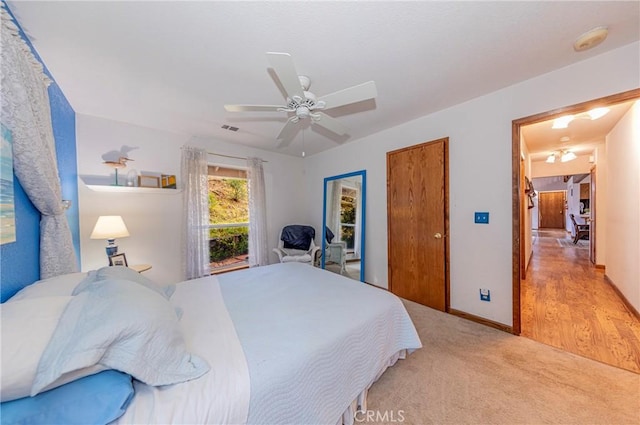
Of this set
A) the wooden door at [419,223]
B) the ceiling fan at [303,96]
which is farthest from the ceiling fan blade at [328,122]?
the wooden door at [419,223]

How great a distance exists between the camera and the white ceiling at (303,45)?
1363 millimetres

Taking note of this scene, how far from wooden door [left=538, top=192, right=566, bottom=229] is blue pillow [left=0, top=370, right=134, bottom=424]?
47.3 ft

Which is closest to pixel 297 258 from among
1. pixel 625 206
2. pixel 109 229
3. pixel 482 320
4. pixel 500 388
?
pixel 109 229

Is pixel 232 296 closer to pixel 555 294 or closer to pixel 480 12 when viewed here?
pixel 480 12

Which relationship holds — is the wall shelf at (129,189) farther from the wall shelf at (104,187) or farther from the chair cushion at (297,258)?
the chair cushion at (297,258)

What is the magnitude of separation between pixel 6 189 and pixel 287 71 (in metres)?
1.55

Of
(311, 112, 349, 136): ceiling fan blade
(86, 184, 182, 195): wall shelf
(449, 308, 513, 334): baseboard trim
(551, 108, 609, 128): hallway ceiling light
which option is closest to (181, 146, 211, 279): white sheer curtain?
(86, 184, 182, 195): wall shelf

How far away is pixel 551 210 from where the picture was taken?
Answer: 1033 centimetres

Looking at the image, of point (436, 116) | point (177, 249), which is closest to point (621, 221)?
point (436, 116)

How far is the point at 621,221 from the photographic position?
118 inches

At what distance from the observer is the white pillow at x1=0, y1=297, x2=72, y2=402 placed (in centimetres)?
Answer: 65

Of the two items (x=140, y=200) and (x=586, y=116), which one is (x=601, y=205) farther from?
(x=140, y=200)

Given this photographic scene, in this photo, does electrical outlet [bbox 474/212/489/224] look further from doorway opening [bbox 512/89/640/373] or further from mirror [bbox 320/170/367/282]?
mirror [bbox 320/170/367/282]

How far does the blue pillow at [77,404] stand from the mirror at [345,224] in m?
3.23
